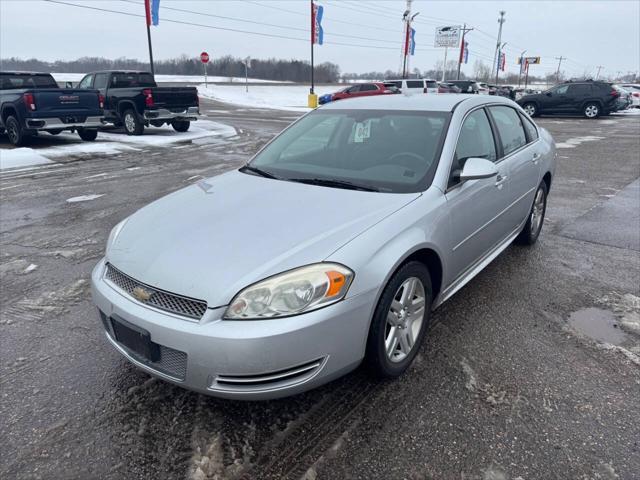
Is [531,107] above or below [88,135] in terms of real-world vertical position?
above

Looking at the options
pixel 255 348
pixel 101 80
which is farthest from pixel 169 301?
pixel 101 80

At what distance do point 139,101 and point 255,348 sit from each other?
46.5 feet

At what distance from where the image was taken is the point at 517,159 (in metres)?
4.11

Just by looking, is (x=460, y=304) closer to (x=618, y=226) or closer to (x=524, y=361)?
(x=524, y=361)

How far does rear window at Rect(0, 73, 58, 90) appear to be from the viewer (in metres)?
12.1

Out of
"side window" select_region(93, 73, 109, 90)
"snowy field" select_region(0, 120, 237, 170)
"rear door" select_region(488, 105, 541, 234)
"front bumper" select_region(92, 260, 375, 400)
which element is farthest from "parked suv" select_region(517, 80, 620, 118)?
"front bumper" select_region(92, 260, 375, 400)

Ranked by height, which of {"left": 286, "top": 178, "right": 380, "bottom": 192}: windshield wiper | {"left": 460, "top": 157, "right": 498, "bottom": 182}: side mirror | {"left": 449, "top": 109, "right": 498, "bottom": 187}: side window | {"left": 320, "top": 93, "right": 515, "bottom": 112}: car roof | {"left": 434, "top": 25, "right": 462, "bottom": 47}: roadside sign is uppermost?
{"left": 434, "top": 25, "right": 462, "bottom": 47}: roadside sign

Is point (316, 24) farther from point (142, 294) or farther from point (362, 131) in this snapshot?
point (142, 294)

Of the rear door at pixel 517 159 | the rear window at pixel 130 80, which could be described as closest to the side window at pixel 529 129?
the rear door at pixel 517 159

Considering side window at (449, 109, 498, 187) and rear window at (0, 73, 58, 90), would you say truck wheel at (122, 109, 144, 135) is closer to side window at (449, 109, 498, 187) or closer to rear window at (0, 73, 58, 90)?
rear window at (0, 73, 58, 90)

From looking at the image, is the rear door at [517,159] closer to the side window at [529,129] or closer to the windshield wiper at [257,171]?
the side window at [529,129]

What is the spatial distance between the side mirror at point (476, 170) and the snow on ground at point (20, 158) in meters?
10.3

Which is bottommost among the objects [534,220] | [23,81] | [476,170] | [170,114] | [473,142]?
[534,220]

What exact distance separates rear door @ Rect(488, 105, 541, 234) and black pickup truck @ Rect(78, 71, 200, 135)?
12.3 metres
